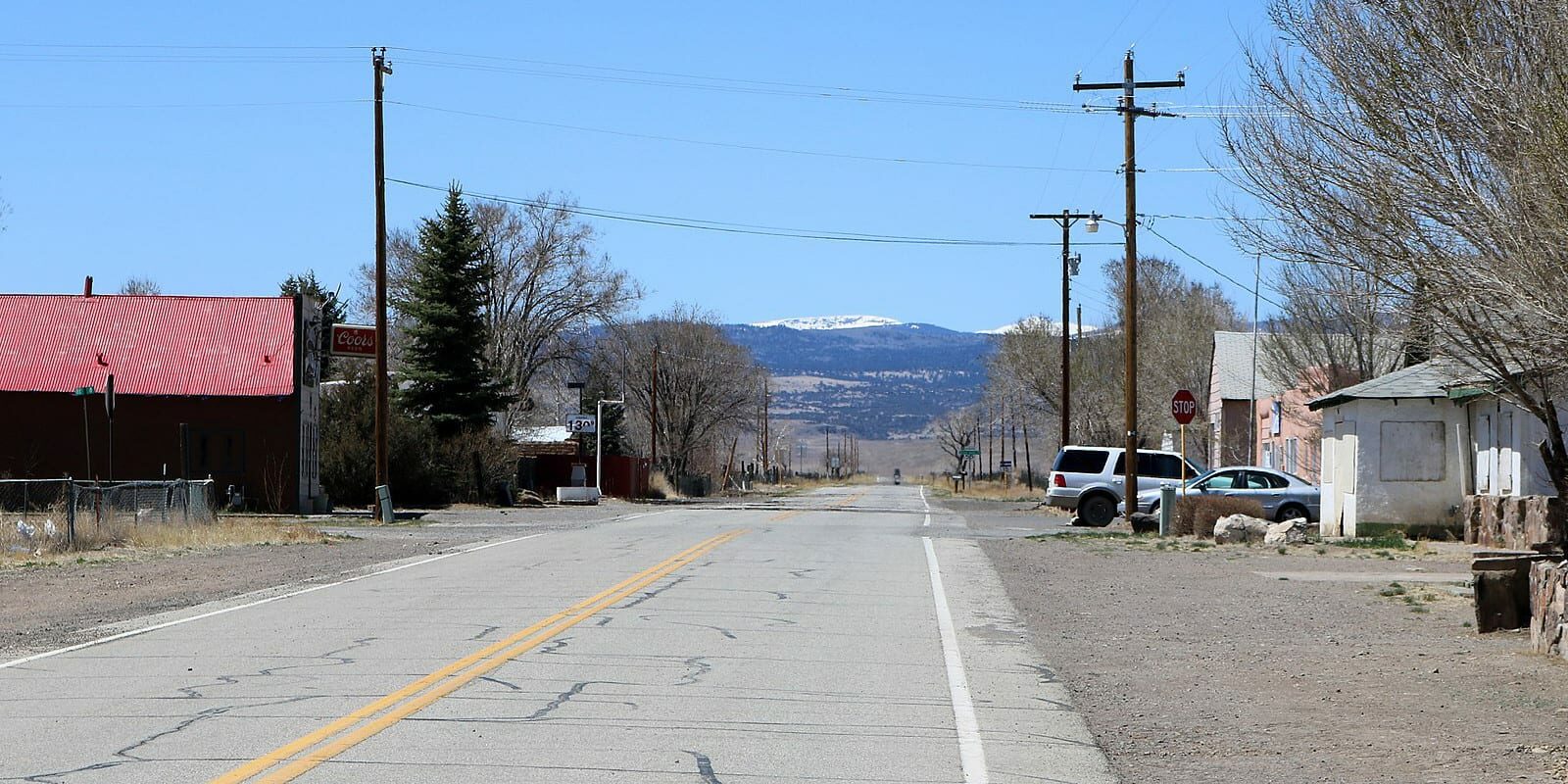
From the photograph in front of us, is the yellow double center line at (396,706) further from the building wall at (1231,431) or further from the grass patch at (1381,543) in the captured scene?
the building wall at (1231,431)

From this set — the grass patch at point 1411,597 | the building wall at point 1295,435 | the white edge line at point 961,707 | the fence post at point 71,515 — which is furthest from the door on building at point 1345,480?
the fence post at point 71,515

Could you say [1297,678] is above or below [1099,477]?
below

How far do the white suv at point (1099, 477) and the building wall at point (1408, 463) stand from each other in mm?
7985

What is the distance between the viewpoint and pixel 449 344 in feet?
189

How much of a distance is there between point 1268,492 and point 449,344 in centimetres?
3147

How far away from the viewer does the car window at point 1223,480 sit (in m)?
36.3

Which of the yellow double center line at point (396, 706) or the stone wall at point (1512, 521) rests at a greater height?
the stone wall at point (1512, 521)

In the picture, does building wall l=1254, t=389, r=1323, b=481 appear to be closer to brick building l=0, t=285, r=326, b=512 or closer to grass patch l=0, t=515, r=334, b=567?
brick building l=0, t=285, r=326, b=512

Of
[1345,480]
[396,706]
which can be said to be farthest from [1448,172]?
[1345,480]

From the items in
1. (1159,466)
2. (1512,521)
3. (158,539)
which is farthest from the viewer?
(1159,466)

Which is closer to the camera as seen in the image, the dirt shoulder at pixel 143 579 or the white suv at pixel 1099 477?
the dirt shoulder at pixel 143 579

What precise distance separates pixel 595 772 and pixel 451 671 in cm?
383

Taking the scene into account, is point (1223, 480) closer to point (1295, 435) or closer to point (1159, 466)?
point (1159, 466)

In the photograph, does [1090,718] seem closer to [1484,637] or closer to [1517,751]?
[1517,751]
